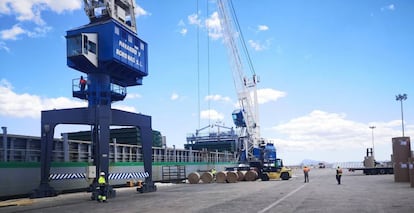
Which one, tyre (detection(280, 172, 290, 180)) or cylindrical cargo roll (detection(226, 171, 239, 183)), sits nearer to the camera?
cylindrical cargo roll (detection(226, 171, 239, 183))

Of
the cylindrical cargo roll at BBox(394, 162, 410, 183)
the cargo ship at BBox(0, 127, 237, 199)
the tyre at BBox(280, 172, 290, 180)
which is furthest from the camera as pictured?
the tyre at BBox(280, 172, 290, 180)

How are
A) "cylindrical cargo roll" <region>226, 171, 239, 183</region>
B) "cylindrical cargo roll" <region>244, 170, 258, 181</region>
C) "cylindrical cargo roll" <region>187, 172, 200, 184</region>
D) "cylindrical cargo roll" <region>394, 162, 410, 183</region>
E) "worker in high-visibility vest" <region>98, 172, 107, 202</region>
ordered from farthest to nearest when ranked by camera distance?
"cylindrical cargo roll" <region>244, 170, 258, 181</region> → "cylindrical cargo roll" <region>226, 171, 239, 183</region> → "cylindrical cargo roll" <region>187, 172, 200, 184</region> → "cylindrical cargo roll" <region>394, 162, 410, 183</region> → "worker in high-visibility vest" <region>98, 172, 107, 202</region>

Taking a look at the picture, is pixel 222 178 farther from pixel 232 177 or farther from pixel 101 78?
pixel 101 78

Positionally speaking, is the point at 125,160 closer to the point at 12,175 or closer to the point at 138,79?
the point at 138,79

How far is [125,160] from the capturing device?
38.3 metres

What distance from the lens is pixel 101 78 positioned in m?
27.4

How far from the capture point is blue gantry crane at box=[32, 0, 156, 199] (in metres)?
25.6

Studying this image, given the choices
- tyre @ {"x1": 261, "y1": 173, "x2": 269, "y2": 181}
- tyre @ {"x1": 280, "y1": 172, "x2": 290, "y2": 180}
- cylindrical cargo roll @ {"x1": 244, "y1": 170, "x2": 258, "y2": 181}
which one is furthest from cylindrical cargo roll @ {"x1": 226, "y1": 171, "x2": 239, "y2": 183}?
tyre @ {"x1": 280, "y1": 172, "x2": 290, "y2": 180}

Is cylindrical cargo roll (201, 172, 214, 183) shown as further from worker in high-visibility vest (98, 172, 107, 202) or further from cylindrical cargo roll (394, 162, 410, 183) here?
worker in high-visibility vest (98, 172, 107, 202)

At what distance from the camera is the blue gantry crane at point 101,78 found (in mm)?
25641

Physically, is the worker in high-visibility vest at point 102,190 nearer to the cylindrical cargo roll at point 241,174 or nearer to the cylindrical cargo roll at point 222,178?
the cylindrical cargo roll at point 222,178

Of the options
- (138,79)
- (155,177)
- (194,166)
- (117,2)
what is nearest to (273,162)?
(194,166)

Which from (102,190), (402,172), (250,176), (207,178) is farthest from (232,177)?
(102,190)

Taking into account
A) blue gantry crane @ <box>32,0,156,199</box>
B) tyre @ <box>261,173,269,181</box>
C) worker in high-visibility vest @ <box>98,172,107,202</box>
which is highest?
blue gantry crane @ <box>32,0,156,199</box>
